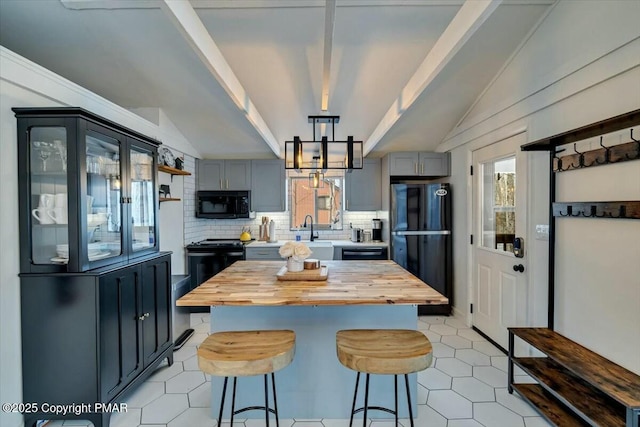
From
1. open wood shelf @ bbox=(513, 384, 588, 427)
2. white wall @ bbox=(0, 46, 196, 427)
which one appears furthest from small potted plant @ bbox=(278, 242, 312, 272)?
open wood shelf @ bbox=(513, 384, 588, 427)

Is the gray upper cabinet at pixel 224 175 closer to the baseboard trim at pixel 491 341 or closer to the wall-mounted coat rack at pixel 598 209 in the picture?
the baseboard trim at pixel 491 341

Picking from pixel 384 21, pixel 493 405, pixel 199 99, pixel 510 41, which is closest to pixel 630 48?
pixel 510 41

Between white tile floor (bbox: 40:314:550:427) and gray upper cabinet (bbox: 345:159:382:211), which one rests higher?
gray upper cabinet (bbox: 345:159:382:211)

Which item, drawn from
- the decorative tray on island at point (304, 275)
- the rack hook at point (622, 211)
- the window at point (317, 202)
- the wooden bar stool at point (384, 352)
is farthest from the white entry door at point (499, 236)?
the window at point (317, 202)

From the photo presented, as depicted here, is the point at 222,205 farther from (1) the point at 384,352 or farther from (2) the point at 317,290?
(1) the point at 384,352

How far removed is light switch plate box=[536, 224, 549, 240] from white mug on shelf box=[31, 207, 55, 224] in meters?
3.56

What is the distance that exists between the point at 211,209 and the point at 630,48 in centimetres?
464

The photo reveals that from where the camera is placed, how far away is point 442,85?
3.16m

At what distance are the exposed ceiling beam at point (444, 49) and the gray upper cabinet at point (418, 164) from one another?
72cm

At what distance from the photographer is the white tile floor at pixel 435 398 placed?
206 centimetres

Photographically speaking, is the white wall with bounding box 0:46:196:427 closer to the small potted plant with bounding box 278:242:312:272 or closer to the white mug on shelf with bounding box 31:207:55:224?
the white mug on shelf with bounding box 31:207:55:224

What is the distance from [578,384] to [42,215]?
11.7 ft

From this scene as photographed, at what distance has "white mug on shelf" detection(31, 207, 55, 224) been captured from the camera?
189 cm

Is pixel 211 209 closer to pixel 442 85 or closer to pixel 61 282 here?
pixel 61 282
